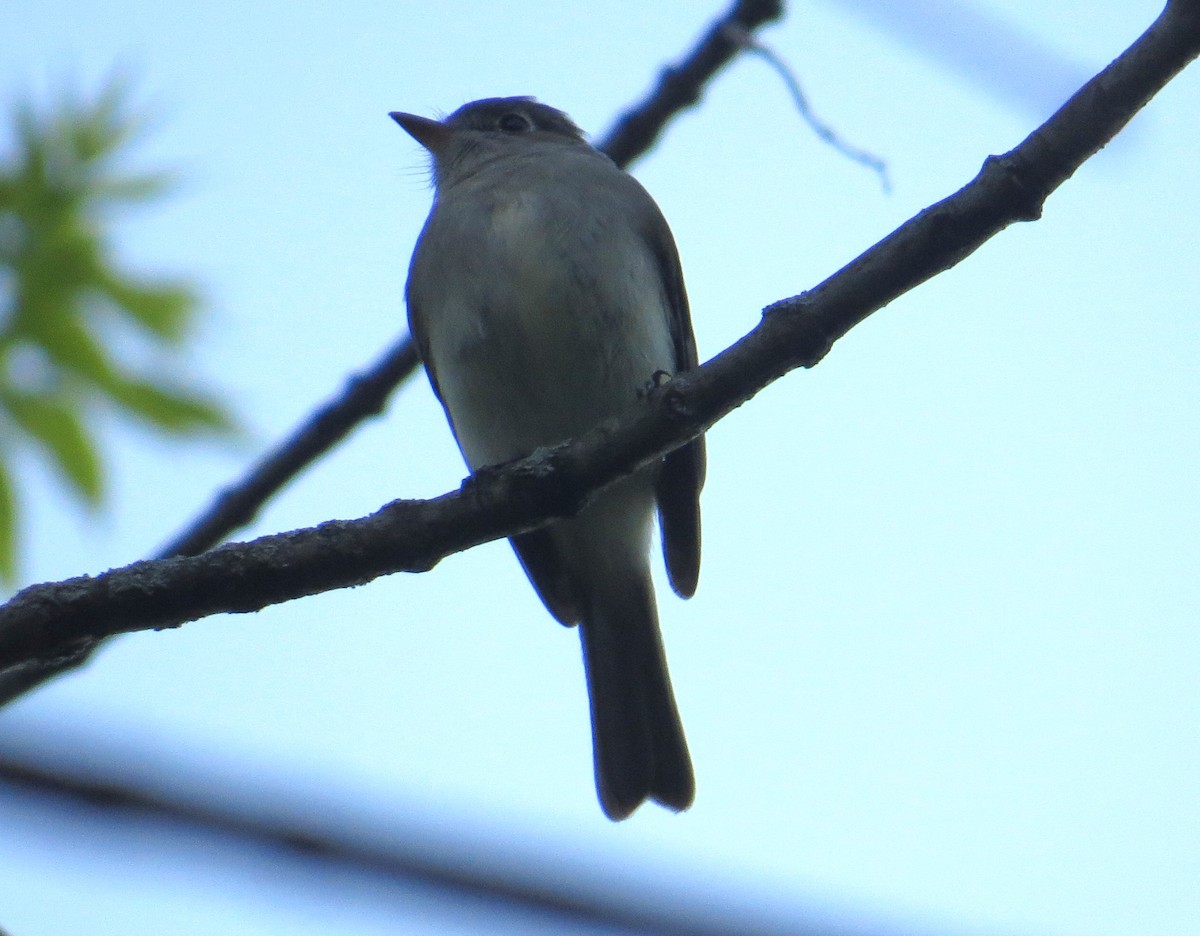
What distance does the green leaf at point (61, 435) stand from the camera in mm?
3469

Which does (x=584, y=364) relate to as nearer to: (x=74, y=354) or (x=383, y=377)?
(x=383, y=377)

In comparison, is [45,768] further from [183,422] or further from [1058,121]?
[183,422]

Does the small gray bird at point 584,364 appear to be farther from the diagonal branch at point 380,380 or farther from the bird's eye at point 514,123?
the diagonal branch at point 380,380

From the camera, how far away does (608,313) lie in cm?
463

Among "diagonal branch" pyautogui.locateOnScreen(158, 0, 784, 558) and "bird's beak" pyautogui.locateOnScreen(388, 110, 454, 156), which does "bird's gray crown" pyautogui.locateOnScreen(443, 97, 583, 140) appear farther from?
"diagonal branch" pyautogui.locateOnScreen(158, 0, 784, 558)

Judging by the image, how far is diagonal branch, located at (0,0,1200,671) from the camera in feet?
8.37

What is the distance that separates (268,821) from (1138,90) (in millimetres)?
2291

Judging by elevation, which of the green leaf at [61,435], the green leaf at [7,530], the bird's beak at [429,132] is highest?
the bird's beak at [429,132]

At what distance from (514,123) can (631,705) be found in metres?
2.85

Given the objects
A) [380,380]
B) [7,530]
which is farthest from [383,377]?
[7,530]

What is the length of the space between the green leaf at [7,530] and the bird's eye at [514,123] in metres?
3.60

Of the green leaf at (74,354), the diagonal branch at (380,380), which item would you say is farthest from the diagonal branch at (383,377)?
the green leaf at (74,354)

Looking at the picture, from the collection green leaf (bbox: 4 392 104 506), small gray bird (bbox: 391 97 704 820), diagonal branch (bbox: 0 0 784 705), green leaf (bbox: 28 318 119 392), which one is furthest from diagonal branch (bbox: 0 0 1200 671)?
small gray bird (bbox: 391 97 704 820)

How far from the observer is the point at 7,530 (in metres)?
3.27
